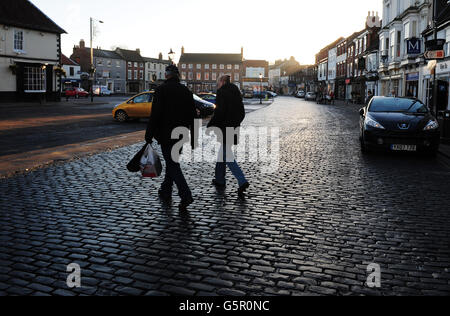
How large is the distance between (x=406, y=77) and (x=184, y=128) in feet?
112

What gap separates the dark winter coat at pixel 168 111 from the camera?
5840 millimetres

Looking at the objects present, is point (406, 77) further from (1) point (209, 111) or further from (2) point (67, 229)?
(2) point (67, 229)

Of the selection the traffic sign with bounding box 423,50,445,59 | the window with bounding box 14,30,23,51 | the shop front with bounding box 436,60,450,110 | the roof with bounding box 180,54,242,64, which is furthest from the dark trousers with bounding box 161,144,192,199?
the roof with bounding box 180,54,242,64

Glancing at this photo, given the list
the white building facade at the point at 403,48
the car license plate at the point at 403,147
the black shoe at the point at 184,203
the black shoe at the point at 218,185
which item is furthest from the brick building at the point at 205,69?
the black shoe at the point at 184,203

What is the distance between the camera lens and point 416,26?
33.6 meters

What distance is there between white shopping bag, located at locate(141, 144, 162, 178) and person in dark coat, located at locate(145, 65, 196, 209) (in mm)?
173

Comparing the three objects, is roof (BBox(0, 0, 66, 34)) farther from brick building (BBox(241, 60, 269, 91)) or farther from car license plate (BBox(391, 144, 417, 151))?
brick building (BBox(241, 60, 269, 91))

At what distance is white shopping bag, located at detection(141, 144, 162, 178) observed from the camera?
19.8ft

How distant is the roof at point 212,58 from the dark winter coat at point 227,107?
11973 centimetres

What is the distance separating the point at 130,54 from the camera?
98.2 meters

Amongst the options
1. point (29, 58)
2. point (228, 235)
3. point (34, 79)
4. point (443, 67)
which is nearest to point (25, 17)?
point (29, 58)

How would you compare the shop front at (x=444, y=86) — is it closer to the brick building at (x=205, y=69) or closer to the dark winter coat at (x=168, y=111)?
the dark winter coat at (x=168, y=111)

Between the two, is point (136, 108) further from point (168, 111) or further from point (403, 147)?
point (168, 111)

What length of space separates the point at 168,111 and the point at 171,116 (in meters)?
0.08
